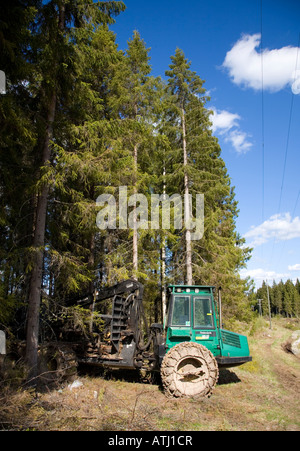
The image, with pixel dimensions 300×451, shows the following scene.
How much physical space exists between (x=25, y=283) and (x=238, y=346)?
6.70 m

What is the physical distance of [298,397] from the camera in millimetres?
7387

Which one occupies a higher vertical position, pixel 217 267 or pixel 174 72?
pixel 174 72

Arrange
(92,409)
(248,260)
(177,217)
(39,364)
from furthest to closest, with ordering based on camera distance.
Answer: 1. (248,260)
2. (177,217)
3. (39,364)
4. (92,409)

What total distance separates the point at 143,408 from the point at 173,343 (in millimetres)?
2090

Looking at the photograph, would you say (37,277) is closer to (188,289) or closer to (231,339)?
(188,289)

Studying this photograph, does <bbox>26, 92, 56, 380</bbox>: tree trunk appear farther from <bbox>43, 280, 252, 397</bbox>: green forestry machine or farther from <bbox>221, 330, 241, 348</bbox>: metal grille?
<bbox>221, 330, 241, 348</bbox>: metal grille

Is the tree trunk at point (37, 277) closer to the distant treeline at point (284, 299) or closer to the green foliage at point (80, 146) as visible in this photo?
the green foliage at point (80, 146)

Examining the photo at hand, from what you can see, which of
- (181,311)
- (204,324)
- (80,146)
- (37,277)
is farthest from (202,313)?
(80,146)

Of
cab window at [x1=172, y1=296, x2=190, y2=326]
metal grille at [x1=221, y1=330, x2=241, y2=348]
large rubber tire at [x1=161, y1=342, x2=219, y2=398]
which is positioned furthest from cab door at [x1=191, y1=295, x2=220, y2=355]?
large rubber tire at [x1=161, y1=342, x2=219, y2=398]

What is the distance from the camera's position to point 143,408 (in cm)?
625

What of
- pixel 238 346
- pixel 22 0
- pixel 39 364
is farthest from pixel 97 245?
pixel 22 0

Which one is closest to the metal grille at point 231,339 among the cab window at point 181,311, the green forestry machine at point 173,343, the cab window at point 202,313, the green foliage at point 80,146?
the green forestry machine at point 173,343
